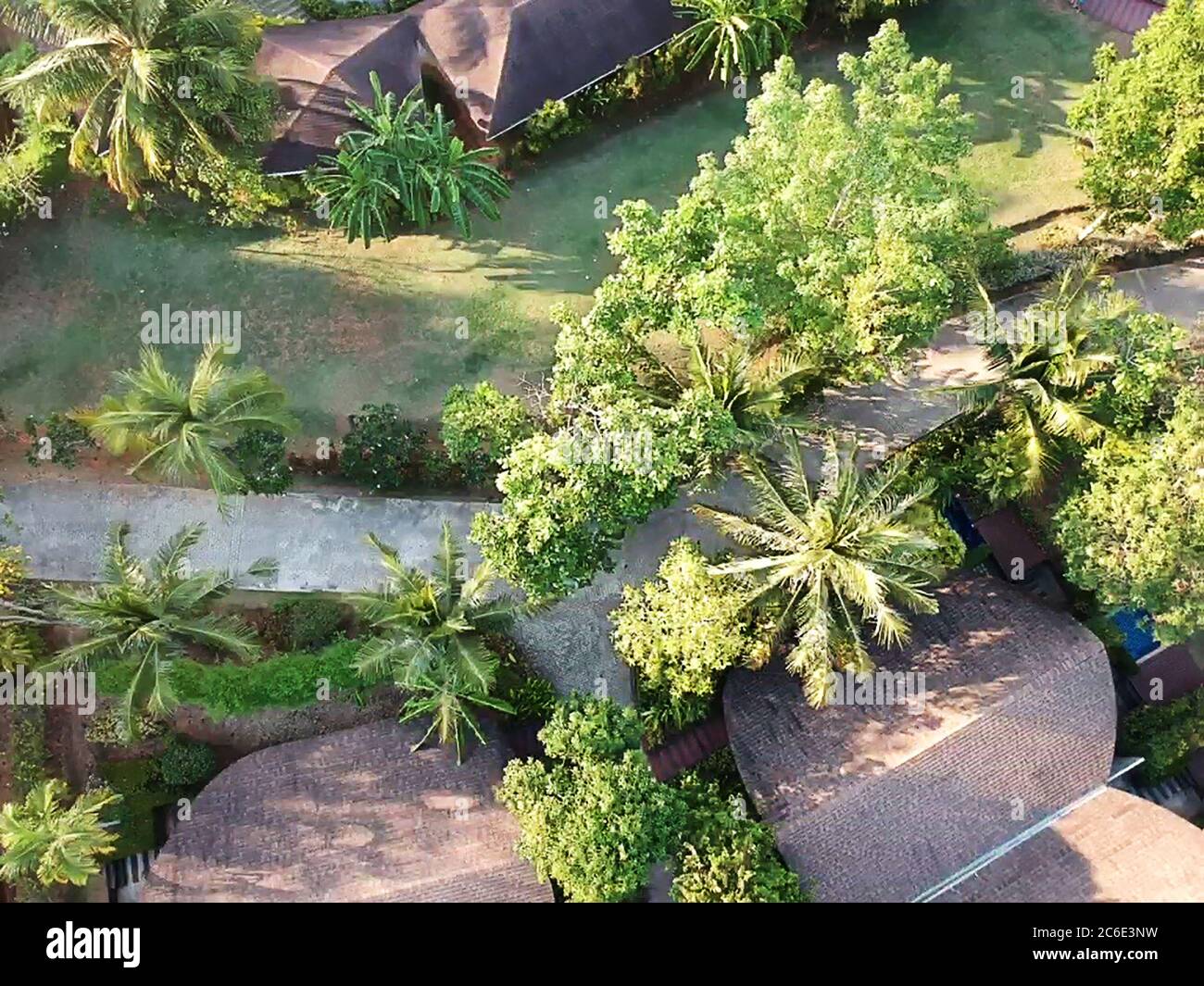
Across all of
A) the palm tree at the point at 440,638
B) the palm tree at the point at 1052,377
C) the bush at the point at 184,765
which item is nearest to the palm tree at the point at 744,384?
the palm tree at the point at 1052,377

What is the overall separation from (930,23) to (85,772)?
3315cm

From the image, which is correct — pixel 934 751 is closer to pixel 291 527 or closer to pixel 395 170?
pixel 291 527

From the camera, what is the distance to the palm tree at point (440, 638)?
2295 centimetres

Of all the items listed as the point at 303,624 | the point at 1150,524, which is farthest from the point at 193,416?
the point at 1150,524

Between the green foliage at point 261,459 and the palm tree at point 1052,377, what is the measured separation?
677 inches

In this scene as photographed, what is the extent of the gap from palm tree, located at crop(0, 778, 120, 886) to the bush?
2.59 meters

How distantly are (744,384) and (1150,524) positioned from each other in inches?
378

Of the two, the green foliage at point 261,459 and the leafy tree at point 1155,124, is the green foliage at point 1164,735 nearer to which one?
the leafy tree at point 1155,124

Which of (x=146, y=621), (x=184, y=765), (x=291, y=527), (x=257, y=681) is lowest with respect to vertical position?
(x=184, y=765)

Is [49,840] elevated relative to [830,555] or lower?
lower

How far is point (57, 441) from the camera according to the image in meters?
26.7

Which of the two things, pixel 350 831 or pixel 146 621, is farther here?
pixel 350 831

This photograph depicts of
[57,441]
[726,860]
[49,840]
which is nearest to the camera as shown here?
[49,840]
